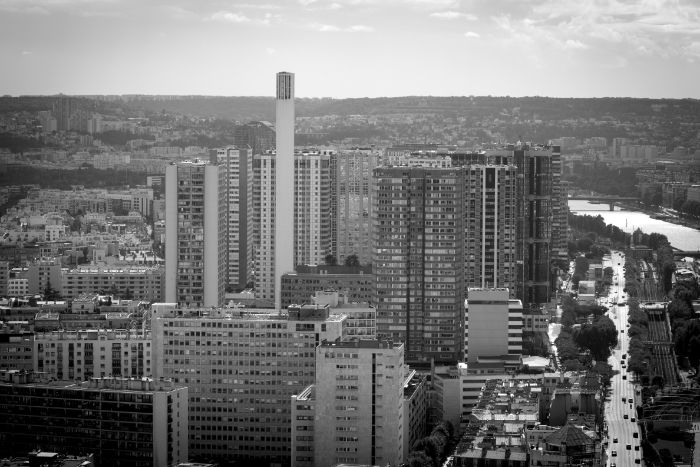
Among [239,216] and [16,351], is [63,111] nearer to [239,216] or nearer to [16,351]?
[239,216]

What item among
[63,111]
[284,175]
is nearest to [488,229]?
[284,175]

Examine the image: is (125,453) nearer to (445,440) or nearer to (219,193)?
(445,440)

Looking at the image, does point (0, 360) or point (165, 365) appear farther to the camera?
point (0, 360)

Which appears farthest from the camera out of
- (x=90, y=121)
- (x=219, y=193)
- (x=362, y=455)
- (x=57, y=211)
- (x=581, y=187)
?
(x=90, y=121)

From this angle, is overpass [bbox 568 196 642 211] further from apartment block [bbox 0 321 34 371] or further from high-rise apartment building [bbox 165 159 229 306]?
apartment block [bbox 0 321 34 371]

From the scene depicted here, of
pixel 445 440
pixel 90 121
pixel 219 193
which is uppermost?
pixel 90 121

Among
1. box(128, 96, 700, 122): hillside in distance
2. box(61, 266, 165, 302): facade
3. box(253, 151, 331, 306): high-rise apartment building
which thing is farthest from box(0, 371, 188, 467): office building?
box(128, 96, 700, 122): hillside in distance

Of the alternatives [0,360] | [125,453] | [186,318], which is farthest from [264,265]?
[125,453]
